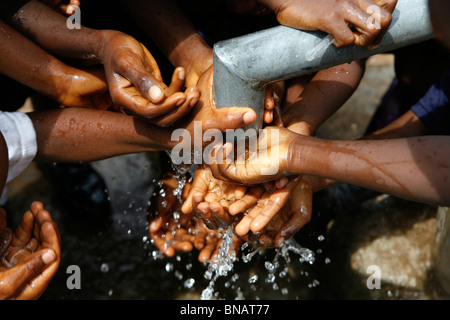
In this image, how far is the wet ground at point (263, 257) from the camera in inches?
115

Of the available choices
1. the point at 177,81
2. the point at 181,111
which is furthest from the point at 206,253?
the point at 177,81

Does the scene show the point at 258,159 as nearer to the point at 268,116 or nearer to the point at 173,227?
the point at 268,116

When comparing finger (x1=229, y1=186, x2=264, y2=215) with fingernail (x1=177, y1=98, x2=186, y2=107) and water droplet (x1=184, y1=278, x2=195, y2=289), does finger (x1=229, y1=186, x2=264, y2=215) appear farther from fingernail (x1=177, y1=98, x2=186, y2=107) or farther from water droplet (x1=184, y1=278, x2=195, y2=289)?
water droplet (x1=184, y1=278, x2=195, y2=289)

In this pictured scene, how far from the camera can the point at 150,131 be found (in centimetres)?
231

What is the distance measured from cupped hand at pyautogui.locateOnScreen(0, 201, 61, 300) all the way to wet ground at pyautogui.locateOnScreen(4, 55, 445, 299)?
856mm

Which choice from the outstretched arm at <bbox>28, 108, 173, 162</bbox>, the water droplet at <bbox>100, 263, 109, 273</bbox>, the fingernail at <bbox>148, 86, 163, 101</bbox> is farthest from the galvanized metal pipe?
the water droplet at <bbox>100, 263, 109, 273</bbox>

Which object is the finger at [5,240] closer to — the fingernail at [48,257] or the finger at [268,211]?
the fingernail at [48,257]

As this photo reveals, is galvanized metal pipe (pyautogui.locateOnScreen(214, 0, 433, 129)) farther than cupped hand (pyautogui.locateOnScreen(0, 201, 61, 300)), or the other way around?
cupped hand (pyautogui.locateOnScreen(0, 201, 61, 300))

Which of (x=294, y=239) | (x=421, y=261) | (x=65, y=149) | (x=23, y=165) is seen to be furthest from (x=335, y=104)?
(x=23, y=165)

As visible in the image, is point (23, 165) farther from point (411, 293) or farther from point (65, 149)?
point (411, 293)

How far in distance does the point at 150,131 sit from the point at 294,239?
1.32 meters

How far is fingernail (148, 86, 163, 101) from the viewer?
183cm

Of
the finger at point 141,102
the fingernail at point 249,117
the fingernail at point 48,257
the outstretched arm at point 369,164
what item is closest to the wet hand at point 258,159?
the outstretched arm at point 369,164

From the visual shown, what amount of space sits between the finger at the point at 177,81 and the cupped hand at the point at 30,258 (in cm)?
94
